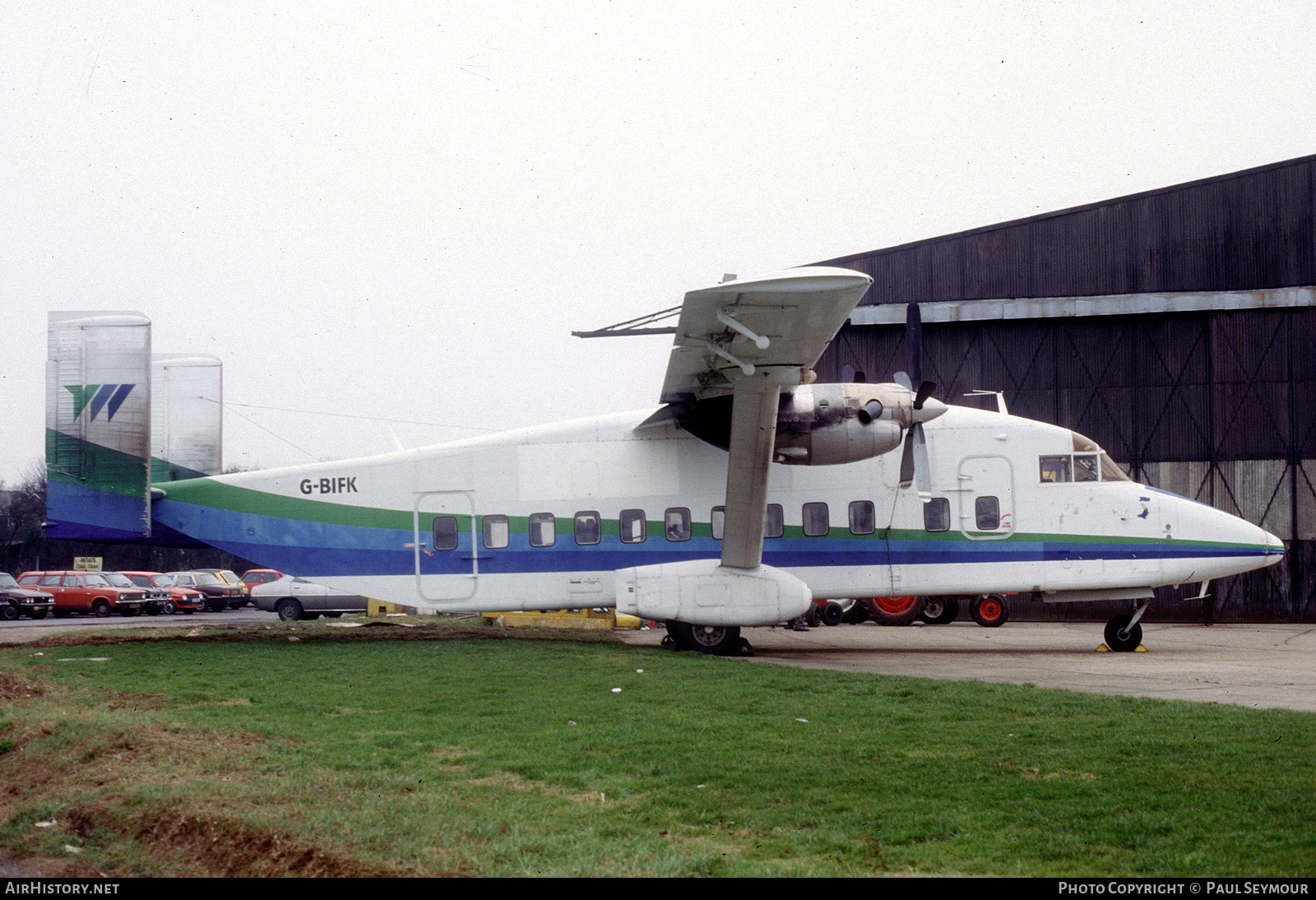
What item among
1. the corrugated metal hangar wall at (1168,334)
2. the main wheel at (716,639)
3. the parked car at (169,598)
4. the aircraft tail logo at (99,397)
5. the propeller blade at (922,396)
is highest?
the corrugated metal hangar wall at (1168,334)

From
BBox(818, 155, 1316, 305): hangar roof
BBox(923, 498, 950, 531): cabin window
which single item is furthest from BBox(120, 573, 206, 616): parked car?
BBox(923, 498, 950, 531): cabin window

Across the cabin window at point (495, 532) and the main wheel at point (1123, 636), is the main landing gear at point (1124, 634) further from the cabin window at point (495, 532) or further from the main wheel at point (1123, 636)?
the cabin window at point (495, 532)

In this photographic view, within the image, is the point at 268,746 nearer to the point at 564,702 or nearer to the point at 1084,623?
the point at 564,702

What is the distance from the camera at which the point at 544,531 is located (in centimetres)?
1808

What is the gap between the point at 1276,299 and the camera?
3020 cm

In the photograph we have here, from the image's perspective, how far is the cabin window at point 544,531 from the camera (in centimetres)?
1805

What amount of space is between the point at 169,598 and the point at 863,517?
2968cm

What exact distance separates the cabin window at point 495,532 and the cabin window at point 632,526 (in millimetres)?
1967

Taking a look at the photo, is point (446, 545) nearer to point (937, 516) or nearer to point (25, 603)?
point (937, 516)

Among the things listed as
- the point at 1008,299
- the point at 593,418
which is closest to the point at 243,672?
the point at 593,418

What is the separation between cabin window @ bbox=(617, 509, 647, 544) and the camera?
17922 mm

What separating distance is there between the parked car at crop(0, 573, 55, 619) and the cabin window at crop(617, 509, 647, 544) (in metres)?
27.7

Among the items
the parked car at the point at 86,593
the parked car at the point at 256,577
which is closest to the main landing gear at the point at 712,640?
the parked car at the point at 86,593

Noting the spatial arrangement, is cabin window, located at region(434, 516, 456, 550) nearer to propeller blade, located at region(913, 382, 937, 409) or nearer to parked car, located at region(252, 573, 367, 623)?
propeller blade, located at region(913, 382, 937, 409)
